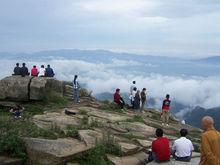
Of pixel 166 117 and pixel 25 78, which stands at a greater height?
pixel 25 78

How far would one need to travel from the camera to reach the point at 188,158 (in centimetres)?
2419

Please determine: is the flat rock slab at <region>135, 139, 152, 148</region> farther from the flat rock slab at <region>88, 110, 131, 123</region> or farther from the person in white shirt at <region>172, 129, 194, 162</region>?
the flat rock slab at <region>88, 110, 131, 123</region>

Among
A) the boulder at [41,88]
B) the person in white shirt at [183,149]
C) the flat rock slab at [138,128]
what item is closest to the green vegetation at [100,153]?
the person in white shirt at [183,149]

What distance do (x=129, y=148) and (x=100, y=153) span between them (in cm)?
221

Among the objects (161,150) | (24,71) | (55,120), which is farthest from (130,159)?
(24,71)

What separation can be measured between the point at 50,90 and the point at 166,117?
29.9 ft

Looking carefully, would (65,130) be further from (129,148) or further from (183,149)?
(183,149)

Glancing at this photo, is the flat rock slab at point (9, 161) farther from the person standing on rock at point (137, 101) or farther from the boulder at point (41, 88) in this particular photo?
the person standing on rock at point (137, 101)

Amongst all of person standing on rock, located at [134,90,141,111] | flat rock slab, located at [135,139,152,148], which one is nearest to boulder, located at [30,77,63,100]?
person standing on rock, located at [134,90,141,111]

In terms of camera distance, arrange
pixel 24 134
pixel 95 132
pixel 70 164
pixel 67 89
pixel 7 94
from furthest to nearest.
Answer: pixel 67 89, pixel 7 94, pixel 95 132, pixel 24 134, pixel 70 164

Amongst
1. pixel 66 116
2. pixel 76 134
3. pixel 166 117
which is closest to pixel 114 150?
pixel 76 134

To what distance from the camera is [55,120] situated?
3259 centimetres

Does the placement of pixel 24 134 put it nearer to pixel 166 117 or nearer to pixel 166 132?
pixel 166 132

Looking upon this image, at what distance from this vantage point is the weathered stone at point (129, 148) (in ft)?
86.1
